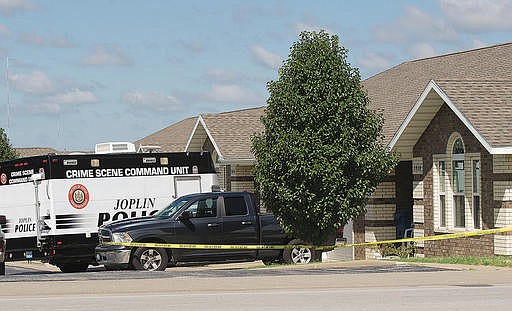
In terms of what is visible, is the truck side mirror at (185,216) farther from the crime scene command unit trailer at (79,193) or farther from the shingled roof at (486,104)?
the shingled roof at (486,104)

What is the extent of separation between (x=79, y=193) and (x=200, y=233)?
310 centimetres

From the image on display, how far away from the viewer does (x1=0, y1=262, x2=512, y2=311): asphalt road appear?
14328 millimetres

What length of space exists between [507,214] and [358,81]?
4.51 meters

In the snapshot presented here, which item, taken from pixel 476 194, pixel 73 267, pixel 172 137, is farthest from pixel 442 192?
pixel 172 137

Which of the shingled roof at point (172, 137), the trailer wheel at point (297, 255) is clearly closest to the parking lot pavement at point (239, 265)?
the trailer wheel at point (297, 255)

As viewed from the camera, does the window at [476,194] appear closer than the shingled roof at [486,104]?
No

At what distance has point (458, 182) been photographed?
24.5 m

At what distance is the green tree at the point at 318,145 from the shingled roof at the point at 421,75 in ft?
7.87

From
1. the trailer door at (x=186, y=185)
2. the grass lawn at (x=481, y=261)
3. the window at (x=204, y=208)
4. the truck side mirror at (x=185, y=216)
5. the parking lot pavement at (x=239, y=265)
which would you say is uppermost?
the trailer door at (x=186, y=185)

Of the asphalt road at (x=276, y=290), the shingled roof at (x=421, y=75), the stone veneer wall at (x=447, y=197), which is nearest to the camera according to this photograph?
the asphalt road at (x=276, y=290)

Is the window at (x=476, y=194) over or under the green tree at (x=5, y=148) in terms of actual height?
under

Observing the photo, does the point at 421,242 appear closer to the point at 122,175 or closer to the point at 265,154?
the point at 265,154

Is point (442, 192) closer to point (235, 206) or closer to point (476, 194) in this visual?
point (476, 194)

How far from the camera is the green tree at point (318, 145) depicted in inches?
930
